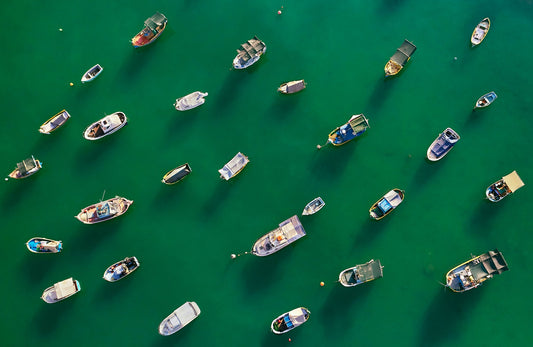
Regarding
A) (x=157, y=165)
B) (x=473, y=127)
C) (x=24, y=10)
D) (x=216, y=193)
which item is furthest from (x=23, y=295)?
(x=473, y=127)

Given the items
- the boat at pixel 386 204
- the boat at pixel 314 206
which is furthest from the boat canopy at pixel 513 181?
the boat at pixel 314 206

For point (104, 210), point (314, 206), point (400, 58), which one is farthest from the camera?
point (400, 58)

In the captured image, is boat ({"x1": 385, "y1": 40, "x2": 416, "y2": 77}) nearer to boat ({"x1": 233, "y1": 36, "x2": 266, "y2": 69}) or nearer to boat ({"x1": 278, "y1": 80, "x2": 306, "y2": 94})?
boat ({"x1": 278, "y1": 80, "x2": 306, "y2": 94})

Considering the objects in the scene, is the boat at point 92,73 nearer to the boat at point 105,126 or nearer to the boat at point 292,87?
the boat at point 105,126

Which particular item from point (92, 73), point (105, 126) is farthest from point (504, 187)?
point (92, 73)

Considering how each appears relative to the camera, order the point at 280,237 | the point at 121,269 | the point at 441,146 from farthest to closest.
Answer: the point at 441,146 → the point at 121,269 → the point at 280,237

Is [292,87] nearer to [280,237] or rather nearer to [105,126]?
[280,237]
